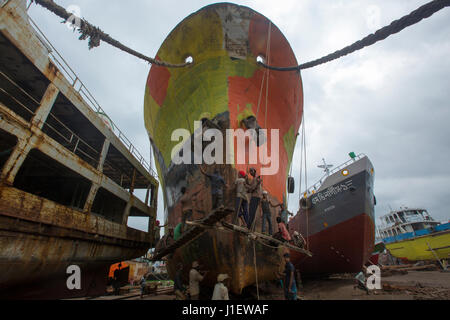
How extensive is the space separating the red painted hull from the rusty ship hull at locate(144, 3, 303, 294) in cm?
309

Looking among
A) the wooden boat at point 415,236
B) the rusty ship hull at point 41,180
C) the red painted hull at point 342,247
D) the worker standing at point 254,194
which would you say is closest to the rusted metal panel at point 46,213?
the rusty ship hull at point 41,180

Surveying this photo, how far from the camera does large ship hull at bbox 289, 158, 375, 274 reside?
7434 mm

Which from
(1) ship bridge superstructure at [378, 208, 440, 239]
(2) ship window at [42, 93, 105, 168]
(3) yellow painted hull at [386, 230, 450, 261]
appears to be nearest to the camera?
(2) ship window at [42, 93, 105, 168]

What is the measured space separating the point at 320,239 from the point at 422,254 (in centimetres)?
1465

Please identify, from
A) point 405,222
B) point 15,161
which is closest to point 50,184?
point 15,161

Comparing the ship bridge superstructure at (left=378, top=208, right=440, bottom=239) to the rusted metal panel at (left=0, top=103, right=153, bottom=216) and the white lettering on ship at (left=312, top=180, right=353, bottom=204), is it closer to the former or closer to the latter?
the white lettering on ship at (left=312, top=180, right=353, bottom=204)

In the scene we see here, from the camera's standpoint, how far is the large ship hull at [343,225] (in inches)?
293

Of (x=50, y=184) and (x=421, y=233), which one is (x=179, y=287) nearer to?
(x=50, y=184)

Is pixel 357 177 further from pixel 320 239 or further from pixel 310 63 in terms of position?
pixel 310 63

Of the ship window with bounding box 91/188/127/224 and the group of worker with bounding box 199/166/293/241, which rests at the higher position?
the ship window with bounding box 91/188/127/224

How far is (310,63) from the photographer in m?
4.38

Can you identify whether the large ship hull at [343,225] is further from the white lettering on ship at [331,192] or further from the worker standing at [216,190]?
the worker standing at [216,190]

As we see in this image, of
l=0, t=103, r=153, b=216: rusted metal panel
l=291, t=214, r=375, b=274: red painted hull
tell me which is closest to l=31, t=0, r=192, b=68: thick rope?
l=0, t=103, r=153, b=216: rusted metal panel
